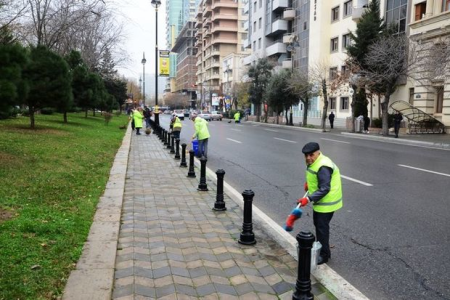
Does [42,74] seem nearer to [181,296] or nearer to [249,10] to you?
[181,296]

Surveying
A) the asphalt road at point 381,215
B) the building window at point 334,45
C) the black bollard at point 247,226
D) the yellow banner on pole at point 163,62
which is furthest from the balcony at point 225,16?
the black bollard at point 247,226

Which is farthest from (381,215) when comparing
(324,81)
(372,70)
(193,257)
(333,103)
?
(333,103)

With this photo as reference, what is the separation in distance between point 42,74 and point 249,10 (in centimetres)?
6248

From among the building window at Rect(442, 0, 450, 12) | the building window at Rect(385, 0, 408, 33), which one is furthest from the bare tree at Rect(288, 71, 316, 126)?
the building window at Rect(442, 0, 450, 12)

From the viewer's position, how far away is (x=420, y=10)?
30578 mm

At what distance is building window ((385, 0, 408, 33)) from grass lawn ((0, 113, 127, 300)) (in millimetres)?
28813

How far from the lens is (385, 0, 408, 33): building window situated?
107 ft

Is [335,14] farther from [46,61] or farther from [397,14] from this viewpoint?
[46,61]

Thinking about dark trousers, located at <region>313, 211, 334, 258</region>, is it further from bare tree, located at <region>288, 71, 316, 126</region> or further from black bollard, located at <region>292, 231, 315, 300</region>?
bare tree, located at <region>288, 71, 316, 126</region>

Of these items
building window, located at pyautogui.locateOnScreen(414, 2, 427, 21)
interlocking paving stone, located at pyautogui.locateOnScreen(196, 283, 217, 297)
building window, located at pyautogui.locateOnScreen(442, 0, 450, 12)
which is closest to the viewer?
interlocking paving stone, located at pyautogui.locateOnScreen(196, 283, 217, 297)

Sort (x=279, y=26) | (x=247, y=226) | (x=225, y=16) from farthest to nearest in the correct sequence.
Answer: (x=225, y=16)
(x=279, y=26)
(x=247, y=226)

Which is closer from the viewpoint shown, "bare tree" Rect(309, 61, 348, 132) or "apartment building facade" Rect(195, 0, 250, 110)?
"bare tree" Rect(309, 61, 348, 132)

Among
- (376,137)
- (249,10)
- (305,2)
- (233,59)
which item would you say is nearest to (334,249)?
(376,137)

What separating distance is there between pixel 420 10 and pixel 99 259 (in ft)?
107
